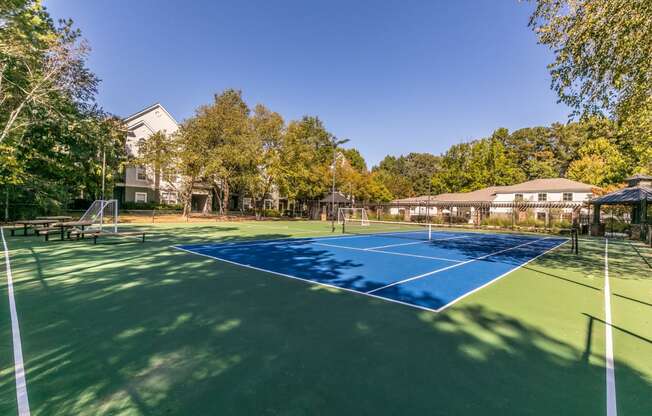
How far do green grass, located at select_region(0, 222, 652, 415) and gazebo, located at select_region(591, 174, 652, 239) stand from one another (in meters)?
20.6

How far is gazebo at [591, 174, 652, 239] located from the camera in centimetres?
2152

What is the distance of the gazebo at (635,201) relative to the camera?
21.5 meters

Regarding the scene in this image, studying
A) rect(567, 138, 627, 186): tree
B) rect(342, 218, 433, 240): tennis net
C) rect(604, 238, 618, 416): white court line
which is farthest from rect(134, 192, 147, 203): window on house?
rect(567, 138, 627, 186): tree

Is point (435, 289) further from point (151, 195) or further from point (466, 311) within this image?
point (151, 195)

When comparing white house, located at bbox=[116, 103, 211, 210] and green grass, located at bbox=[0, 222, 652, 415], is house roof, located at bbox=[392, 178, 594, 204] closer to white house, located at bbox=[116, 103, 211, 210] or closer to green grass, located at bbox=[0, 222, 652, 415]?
white house, located at bbox=[116, 103, 211, 210]

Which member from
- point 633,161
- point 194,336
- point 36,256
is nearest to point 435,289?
point 194,336

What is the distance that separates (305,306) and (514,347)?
120 inches

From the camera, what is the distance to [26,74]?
1569 centimetres

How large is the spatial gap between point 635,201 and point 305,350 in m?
28.3

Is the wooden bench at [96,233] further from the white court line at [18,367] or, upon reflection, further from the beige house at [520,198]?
the beige house at [520,198]

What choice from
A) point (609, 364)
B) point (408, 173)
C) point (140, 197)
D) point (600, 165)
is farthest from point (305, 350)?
point (408, 173)

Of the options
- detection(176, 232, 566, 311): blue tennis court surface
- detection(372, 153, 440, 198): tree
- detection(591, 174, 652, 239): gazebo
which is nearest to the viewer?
detection(176, 232, 566, 311): blue tennis court surface

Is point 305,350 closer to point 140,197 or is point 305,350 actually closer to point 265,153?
point 265,153

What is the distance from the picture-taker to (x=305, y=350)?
12.2 feet
